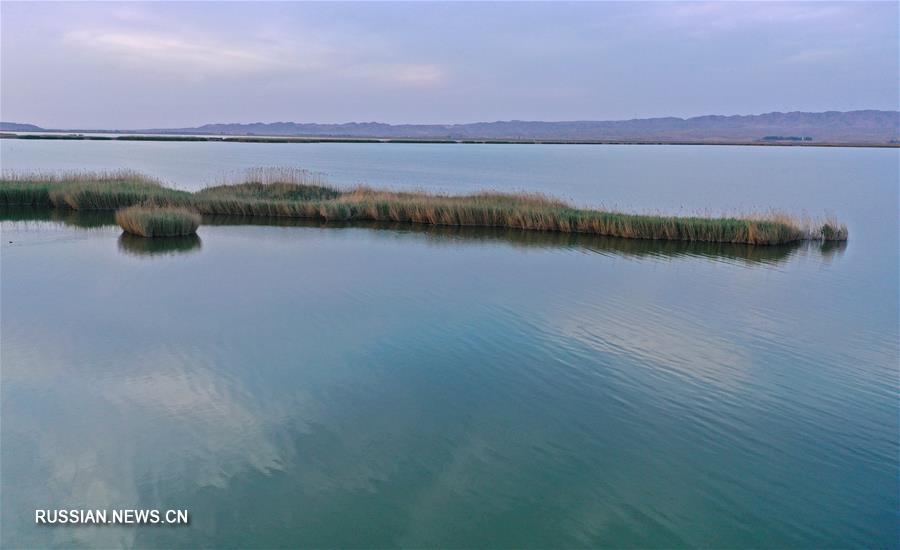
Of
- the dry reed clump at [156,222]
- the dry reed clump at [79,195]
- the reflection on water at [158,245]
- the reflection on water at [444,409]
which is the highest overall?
the dry reed clump at [79,195]

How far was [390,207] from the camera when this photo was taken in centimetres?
1995

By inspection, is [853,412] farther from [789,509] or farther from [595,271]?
[595,271]

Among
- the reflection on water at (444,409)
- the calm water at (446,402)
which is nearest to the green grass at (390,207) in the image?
the calm water at (446,402)

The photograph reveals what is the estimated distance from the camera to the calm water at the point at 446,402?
16.0ft

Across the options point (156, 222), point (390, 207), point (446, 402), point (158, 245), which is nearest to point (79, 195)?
point (156, 222)

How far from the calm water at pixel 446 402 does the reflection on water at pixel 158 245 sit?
1.95 ft

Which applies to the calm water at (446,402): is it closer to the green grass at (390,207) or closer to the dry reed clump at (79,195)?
the green grass at (390,207)

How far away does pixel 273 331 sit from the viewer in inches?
349

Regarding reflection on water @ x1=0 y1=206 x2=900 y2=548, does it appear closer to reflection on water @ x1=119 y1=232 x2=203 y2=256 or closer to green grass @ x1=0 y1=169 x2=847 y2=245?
reflection on water @ x1=119 y1=232 x2=203 y2=256

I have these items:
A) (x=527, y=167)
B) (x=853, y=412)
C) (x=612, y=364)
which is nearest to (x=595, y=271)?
(x=612, y=364)

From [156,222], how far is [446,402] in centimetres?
1157

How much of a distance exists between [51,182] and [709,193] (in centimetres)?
2522

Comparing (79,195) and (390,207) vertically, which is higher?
(79,195)

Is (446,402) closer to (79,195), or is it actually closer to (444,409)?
(444,409)
